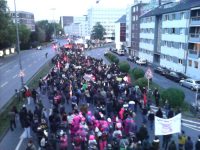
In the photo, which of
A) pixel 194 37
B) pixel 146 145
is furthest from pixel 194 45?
pixel 146 145

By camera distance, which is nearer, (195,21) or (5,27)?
(195,21)

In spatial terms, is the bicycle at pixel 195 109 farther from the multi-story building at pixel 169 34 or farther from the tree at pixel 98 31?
the tree at pixel 98 31

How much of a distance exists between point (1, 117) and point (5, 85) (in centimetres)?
1246

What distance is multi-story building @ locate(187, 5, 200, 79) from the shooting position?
28.1 meters

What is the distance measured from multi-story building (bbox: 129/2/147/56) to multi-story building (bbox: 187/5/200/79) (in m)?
24.8

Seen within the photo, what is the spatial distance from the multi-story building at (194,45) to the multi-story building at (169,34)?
0.70 meters

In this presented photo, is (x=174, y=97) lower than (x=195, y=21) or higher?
lower

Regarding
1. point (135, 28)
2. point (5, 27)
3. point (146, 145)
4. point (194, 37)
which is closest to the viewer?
point (146, 145)

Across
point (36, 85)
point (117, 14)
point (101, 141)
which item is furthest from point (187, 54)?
point (117, 14)

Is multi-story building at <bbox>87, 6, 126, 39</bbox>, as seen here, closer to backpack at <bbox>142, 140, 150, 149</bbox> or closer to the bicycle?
the bicycle

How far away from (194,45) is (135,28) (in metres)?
28.5

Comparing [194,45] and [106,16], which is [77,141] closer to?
[194,45]

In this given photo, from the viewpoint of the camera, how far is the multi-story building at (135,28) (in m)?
54.7

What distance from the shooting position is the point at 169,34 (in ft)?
119
